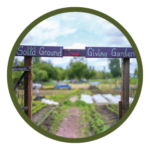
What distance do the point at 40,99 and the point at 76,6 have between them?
20.1 feet

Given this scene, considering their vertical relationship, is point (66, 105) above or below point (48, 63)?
below

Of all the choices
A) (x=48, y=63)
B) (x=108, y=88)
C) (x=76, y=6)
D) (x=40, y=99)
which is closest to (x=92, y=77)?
(x=108, y=88)

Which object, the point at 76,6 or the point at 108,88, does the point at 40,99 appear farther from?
the point at 76,6

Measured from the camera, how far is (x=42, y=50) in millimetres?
2656

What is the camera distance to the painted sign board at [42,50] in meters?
2.65

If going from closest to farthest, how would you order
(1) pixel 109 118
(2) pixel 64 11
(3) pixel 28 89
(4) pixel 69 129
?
(2) pixel 64 11
(3) pixel 28 89
(4) pixel 69 129
(1) pixel 109 118

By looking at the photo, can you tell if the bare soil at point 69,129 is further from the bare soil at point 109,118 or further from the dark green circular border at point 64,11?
the dark green circular border at point 64,11

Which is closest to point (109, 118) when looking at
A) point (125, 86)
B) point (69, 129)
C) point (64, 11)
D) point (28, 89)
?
point (69, 129)

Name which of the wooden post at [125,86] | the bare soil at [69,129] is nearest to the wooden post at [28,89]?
the bare soil at [69,129]

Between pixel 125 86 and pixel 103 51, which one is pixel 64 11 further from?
pixel 125 86

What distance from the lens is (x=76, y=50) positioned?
2.68m

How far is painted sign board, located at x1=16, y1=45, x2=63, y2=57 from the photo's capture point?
2654 millimetres

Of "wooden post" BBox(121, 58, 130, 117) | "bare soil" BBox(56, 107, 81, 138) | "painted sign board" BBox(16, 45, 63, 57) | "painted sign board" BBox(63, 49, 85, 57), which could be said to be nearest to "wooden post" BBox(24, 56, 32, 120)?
"painted sign board" BBox(16, 45, 63, 57)

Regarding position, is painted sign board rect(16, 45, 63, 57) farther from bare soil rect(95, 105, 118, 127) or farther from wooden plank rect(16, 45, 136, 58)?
bare soil rect(95, 105, 118, 127)
